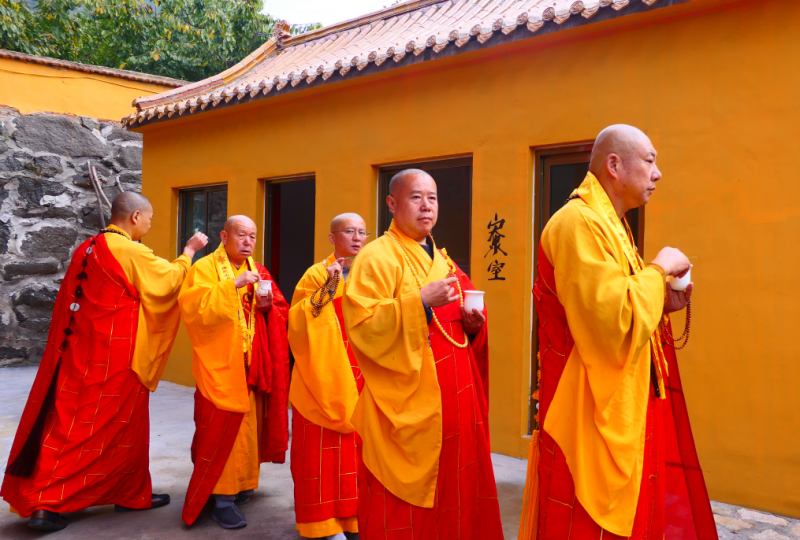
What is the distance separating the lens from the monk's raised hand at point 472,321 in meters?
2.60

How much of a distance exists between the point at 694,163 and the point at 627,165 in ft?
7.35

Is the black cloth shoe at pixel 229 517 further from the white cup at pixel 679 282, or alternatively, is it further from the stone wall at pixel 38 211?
the stone wall at pixel 38 211

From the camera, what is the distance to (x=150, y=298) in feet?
12.8

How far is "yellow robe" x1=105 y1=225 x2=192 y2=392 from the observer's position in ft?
12.7

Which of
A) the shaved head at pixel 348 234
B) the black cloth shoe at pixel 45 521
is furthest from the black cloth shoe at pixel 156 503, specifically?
the shaved head at pixel 348 234

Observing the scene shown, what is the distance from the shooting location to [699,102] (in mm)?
4059

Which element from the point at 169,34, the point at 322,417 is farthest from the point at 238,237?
the point at 169,34

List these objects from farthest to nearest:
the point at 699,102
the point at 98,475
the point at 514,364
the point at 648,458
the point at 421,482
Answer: the point at 514,364
the point at 699,102
the point at 98,475
the point at 421,482
the point at 648,458

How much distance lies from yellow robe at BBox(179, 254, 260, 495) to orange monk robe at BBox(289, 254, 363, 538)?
362mm

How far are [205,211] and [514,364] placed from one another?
178 inches

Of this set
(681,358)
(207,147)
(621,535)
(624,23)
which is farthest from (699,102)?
(207,147)

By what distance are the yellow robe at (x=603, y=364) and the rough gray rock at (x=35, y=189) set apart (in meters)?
9.44

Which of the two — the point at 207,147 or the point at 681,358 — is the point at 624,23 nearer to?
the point at 681,358

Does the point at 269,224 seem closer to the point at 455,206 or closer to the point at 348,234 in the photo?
the point at 455,206
